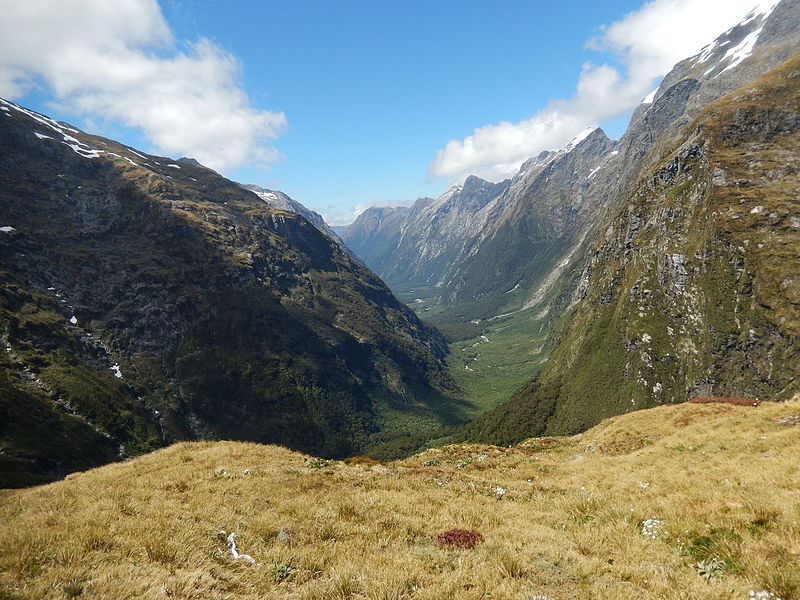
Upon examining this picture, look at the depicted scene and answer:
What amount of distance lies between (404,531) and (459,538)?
6.73 feet

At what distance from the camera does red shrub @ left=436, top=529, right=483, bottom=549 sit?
13016 millimetres

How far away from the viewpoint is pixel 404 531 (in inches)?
560

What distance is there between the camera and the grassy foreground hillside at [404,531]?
9.41 metres

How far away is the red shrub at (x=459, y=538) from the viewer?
13016mm

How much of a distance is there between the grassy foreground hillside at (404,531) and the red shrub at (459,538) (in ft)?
1.14

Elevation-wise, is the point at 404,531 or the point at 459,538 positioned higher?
the point at 404,531

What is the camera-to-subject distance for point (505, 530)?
46.5 ft

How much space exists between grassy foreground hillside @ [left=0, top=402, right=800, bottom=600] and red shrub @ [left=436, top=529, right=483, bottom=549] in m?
0.35

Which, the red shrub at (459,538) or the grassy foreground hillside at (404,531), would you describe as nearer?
the grassy foreground hillside at (404,531)

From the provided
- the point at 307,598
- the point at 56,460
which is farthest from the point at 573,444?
the point at 56,460

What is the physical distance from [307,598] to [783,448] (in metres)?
25.8

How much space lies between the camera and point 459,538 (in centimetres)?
1348

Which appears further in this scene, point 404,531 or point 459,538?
point 404,531

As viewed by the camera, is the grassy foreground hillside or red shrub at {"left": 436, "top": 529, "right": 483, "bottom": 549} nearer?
the grassy foreground hillside
